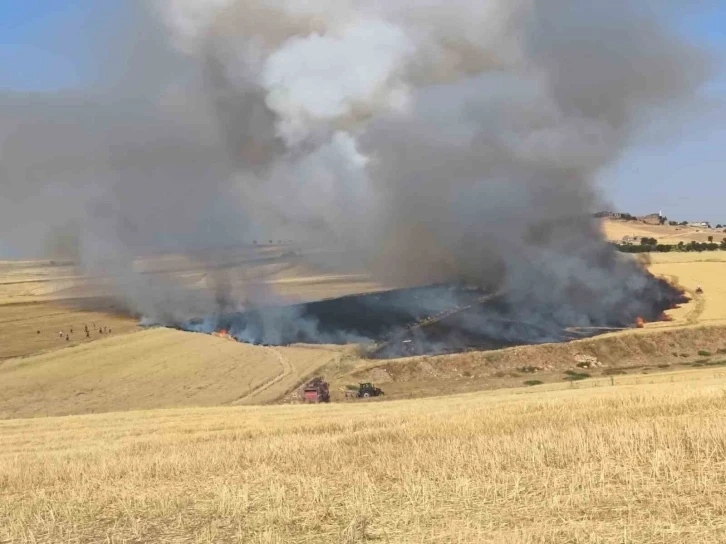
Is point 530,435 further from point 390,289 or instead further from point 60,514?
point 390,289

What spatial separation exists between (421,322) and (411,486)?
5896cm

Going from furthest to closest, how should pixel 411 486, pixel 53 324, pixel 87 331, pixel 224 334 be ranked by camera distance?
pixel 53 324, pixel 87 331, pixel 224 334, pixel 411 486

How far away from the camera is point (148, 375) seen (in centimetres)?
4750

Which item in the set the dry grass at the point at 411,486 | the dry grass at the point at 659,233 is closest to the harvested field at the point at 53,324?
the dry grass at the point at 411,486

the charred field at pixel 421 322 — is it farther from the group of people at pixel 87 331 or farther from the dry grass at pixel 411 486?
the dry grass at pixel 411 486

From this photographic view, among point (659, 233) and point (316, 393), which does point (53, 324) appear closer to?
point (316, 393)

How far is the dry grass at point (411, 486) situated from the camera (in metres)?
7.81

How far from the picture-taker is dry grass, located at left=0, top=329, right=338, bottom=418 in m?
40.8

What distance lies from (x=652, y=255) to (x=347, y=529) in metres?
119

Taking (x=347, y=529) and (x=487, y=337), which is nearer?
(x=347, y=529)

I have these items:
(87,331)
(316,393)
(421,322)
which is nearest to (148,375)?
(316,393)

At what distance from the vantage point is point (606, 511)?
8.02m

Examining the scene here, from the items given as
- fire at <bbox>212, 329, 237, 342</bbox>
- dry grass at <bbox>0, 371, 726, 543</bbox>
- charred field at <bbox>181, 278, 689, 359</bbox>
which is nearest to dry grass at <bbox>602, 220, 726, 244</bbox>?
charred field at <bbox>181, 278, 689, 359</bbox>

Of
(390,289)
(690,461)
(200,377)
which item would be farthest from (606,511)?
(390,289)
